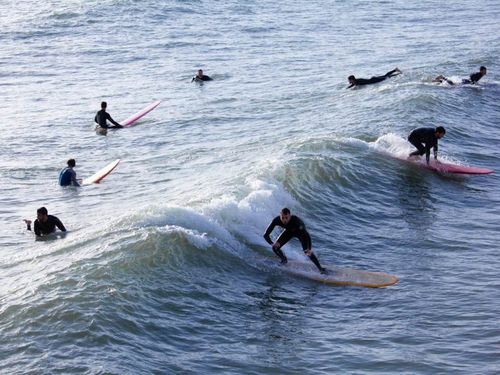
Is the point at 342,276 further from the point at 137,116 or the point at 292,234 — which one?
the point at 137,116

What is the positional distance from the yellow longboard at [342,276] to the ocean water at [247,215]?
23 centimetres

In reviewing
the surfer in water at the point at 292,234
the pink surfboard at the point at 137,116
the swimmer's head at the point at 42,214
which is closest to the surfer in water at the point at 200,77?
the pink surfboard at the point at 137,116

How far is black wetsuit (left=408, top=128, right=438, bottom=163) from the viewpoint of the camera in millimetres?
20609

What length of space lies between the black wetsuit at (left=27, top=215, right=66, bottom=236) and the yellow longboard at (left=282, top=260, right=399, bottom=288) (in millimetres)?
4966

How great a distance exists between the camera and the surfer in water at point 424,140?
20594 mm

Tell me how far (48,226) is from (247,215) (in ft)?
13.8

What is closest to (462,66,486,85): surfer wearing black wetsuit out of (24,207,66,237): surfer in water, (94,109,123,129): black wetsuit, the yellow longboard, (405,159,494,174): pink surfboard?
Result: (405,159,494,174): pink surfboard

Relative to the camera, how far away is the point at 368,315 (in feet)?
42.2

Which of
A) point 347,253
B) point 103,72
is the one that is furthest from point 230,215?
point 103,72

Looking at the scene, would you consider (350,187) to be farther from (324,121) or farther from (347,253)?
(324,121)

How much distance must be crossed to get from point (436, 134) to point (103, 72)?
2323 cm

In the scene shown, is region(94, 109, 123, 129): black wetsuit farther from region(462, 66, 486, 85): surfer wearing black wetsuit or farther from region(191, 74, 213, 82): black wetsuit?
region(462, 66, 486, 85): surfer wearing black wetsuit

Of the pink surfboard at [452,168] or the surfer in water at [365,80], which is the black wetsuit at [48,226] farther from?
the surfer in water at [365,80]

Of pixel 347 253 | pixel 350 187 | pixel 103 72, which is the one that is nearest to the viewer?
pixel 347 253
